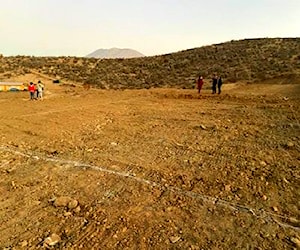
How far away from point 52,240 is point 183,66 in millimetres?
36678

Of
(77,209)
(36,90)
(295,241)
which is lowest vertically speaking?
(36,90)

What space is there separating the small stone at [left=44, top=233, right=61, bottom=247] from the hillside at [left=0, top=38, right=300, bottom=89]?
75.3 feet

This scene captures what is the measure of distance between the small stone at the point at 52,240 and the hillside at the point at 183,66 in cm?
2296

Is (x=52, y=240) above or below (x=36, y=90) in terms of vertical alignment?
above

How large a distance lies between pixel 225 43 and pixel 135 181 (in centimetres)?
4566

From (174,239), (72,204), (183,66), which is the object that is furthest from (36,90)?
(183,66)

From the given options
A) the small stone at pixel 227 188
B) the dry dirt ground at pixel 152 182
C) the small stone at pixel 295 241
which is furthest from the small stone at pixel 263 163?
the small stone at pixel 295 241

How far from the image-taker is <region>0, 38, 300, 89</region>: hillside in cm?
3266

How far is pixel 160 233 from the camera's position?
232 inches

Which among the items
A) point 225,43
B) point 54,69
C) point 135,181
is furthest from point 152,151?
point 225,43

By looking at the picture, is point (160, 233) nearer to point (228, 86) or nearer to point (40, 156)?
point (40, 156)

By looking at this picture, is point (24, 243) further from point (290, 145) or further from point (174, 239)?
point (290, 145)

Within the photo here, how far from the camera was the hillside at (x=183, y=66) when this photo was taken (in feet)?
107

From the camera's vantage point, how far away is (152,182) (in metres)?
7.79
